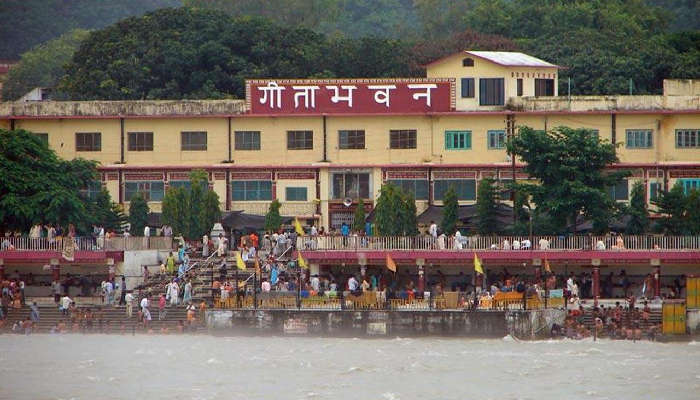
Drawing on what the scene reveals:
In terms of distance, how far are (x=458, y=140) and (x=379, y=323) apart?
15944mm

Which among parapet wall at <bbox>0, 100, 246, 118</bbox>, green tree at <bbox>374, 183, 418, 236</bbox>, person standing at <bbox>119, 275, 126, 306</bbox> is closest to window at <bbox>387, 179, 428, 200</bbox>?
green tree at <bbox>374, 183, 418, 236</bbox>

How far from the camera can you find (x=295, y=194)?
8462 centimetres

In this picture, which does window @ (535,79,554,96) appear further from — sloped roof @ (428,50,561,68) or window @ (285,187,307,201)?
window @ (285,187,307,201)

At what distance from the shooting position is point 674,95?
83062 mm

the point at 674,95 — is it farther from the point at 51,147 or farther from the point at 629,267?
the point at 51,147

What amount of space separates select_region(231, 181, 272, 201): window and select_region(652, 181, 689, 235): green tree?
16.5 meters

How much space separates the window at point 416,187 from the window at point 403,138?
1.51m

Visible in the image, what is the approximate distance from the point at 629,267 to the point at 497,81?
1240 centimetres

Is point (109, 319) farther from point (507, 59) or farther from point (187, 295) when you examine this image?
point (507, 59)

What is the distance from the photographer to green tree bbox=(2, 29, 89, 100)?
13525 centimetres

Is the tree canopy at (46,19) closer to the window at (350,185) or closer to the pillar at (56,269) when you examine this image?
the window at (350,185)

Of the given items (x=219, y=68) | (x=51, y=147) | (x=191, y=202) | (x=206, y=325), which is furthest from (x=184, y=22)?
(x=206, y=325)

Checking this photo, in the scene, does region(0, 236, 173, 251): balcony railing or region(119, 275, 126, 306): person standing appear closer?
region(119, 275, 126, 306): person standing

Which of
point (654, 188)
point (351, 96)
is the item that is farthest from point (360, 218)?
point (654, 188)
